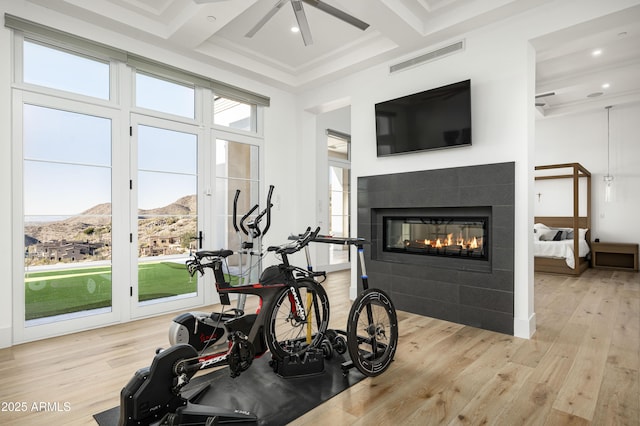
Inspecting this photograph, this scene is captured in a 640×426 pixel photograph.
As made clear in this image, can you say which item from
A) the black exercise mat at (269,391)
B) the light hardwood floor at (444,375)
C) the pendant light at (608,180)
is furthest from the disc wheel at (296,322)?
the pendant light at (608,180)

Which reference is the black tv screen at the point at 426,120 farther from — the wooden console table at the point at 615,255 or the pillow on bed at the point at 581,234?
the wooden console table at the point at 615,255

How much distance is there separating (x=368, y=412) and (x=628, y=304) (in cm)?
431

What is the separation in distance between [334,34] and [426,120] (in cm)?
152

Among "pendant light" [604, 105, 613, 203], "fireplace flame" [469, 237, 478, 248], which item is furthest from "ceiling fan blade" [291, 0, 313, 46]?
"pendant light" [604, 105, 613, 203]

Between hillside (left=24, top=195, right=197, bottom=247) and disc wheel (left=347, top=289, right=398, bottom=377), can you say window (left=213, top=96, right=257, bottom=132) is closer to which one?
hillside (left=24, top=195, right=197, bottom=247)

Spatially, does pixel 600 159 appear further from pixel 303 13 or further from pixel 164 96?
pixel 164 96

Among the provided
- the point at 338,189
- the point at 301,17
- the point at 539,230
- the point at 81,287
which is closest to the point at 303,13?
the point at 301,17

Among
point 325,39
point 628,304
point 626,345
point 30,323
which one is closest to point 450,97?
point 325,39

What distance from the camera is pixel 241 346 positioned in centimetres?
218

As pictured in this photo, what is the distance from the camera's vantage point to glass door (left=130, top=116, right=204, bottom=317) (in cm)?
386

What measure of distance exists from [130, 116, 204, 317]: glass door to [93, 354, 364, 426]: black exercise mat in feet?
5.78

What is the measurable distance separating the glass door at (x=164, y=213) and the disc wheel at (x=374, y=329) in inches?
89.8

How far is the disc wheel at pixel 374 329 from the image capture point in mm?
2309

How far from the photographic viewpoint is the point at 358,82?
4672mm
